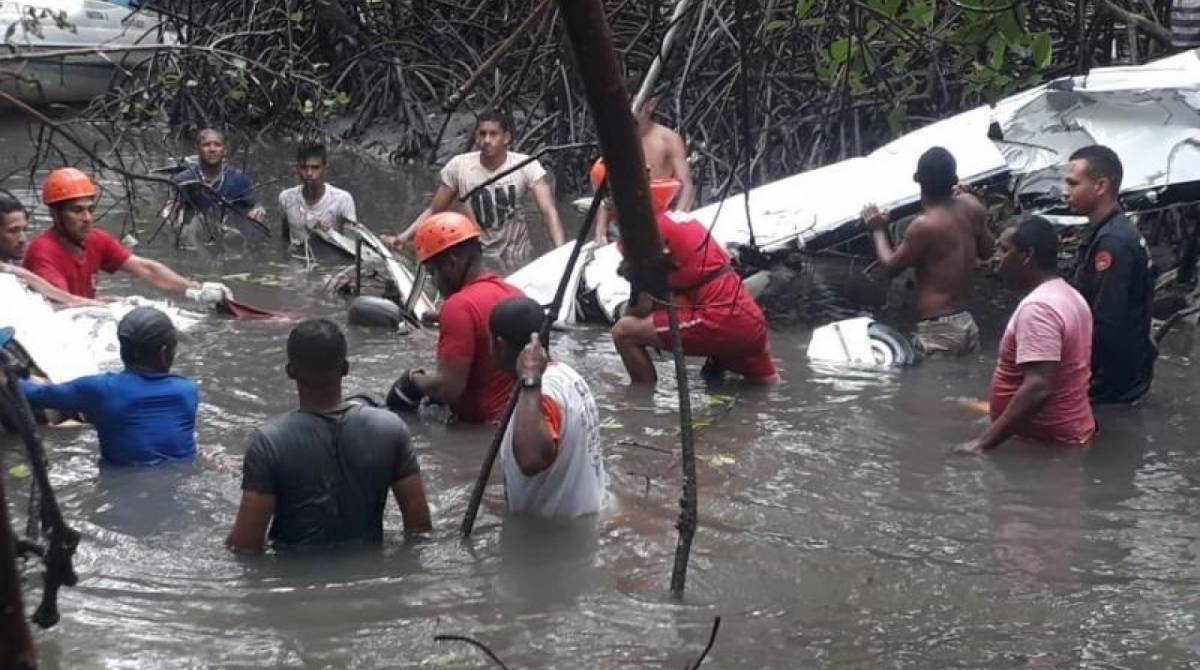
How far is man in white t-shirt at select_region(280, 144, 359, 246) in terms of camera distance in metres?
11.2

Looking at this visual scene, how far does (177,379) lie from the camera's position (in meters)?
6.32

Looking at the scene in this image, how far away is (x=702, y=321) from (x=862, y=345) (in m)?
1.33

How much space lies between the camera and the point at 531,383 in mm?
5156

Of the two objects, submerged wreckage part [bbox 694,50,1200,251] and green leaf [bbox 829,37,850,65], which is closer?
green leaf [bbox 829,37,850,65]

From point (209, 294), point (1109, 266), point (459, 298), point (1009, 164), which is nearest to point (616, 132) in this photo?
point (459, 298)

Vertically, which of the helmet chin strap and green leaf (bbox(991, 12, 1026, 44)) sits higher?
green leaf (bbox(991, 12, 1026, 44))

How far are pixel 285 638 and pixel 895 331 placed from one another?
487 cm

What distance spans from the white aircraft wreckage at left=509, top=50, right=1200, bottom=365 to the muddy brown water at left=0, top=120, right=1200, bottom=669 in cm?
132

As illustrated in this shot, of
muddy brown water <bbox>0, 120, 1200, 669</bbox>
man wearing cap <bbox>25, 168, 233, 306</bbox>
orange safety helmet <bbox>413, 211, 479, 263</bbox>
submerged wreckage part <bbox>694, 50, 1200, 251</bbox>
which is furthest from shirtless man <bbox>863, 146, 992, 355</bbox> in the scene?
man wearing cap <bbox>25, 168, 233, 306</bbox>

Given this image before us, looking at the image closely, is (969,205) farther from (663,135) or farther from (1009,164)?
(663,135)

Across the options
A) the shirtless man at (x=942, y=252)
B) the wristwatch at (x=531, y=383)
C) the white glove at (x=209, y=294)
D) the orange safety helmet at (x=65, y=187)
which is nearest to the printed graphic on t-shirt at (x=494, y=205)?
the white glove at (x=209, y=294)

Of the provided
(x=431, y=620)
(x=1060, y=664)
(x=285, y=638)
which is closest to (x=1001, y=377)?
(x=1060, y=664)

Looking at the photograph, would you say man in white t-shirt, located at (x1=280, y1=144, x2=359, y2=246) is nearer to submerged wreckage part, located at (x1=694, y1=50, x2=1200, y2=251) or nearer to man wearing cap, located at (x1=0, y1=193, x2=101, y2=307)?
submerged wreckage part, located at (x1=694, y1=50, x2=1200, y2=251)

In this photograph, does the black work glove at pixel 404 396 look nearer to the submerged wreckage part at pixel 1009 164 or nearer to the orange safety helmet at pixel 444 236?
the orange safety helmet at pixel 444 236
